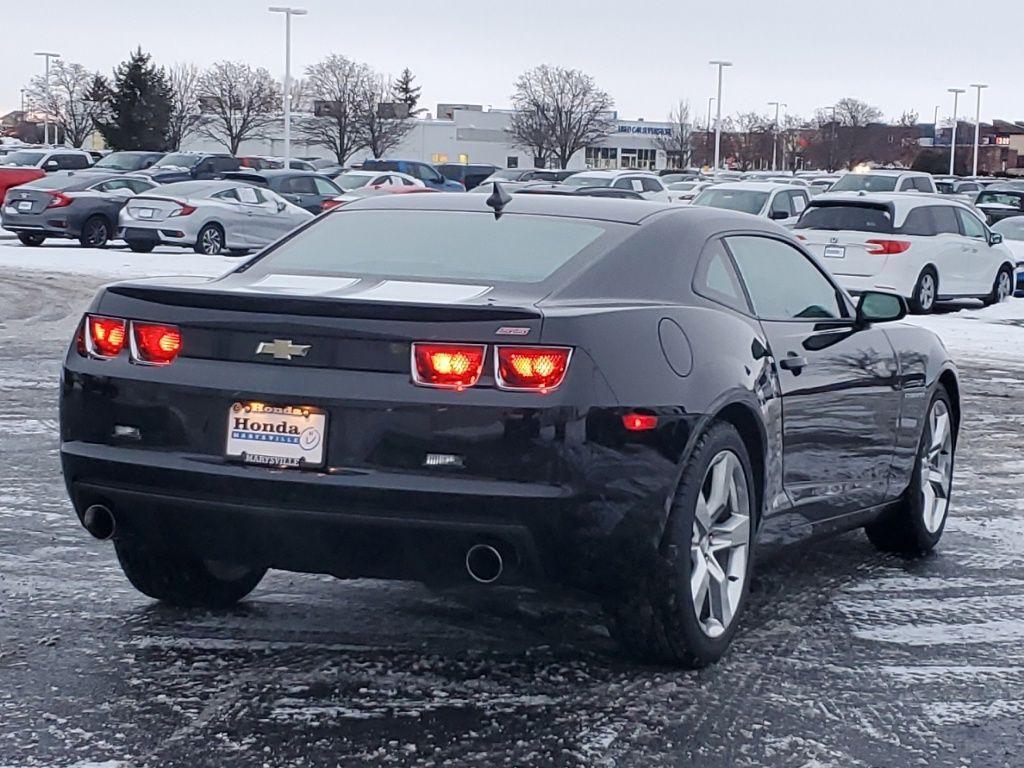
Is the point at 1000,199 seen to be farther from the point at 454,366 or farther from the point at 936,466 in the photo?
the point at 454,366

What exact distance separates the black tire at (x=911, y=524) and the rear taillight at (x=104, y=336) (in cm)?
333

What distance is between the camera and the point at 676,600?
5074 mm

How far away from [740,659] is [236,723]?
1719mm

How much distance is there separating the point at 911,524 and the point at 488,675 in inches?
104

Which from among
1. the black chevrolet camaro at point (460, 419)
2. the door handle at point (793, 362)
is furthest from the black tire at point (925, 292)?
the black chevrolet camaro at point (460, 419)

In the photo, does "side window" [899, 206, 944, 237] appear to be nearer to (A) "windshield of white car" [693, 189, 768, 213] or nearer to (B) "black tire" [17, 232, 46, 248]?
(A) "windshield of white car" [693, 189, 768, 213]

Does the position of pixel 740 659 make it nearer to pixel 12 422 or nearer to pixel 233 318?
pixel 233 318

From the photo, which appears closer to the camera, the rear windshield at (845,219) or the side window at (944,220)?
the rear windshield at (845,219)

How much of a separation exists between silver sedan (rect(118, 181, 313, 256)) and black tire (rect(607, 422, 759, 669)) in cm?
2171

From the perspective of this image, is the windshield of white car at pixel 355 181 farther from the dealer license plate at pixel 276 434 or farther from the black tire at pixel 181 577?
the dealer license plate at pixel 276 434

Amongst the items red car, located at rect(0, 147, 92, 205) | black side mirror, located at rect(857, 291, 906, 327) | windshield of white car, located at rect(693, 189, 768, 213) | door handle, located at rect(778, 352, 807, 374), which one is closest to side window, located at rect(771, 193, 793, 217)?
windshield of white car, located at rect(693, 189, 768, 213)

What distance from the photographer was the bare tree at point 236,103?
3738 inches

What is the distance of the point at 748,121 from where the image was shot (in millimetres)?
134125

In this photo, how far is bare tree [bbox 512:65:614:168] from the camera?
3625 inches
